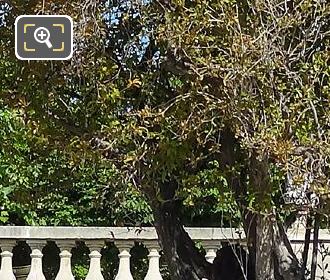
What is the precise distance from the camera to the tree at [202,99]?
2.87 metres

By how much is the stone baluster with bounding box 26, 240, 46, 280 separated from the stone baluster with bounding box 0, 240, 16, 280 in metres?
0.11

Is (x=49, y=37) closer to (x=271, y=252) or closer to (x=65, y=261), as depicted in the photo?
(x=271, y=252)

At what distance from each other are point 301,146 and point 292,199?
378 millimetres

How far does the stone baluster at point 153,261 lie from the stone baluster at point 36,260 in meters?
0.67

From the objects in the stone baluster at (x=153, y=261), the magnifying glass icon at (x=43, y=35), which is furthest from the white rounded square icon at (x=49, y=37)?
the stone baluster at (x=153, y=261)

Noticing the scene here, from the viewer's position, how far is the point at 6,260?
4891 mm

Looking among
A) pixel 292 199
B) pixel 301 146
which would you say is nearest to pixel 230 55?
pixel 301 146

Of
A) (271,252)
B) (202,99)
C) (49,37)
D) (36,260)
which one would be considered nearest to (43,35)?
(49,37)

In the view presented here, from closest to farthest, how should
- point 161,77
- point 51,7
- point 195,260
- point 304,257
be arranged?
point 51,7
point 161,77
point 304,257
point 195,260

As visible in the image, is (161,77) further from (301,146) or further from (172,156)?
(301,146)

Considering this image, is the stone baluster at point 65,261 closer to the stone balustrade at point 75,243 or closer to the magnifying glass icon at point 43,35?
the stone balustrade at point 75,243

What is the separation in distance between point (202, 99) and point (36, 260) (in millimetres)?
2314

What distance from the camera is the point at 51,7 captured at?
10.3 ft

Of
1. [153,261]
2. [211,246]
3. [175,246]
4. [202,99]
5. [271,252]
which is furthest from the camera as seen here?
[153,261]
